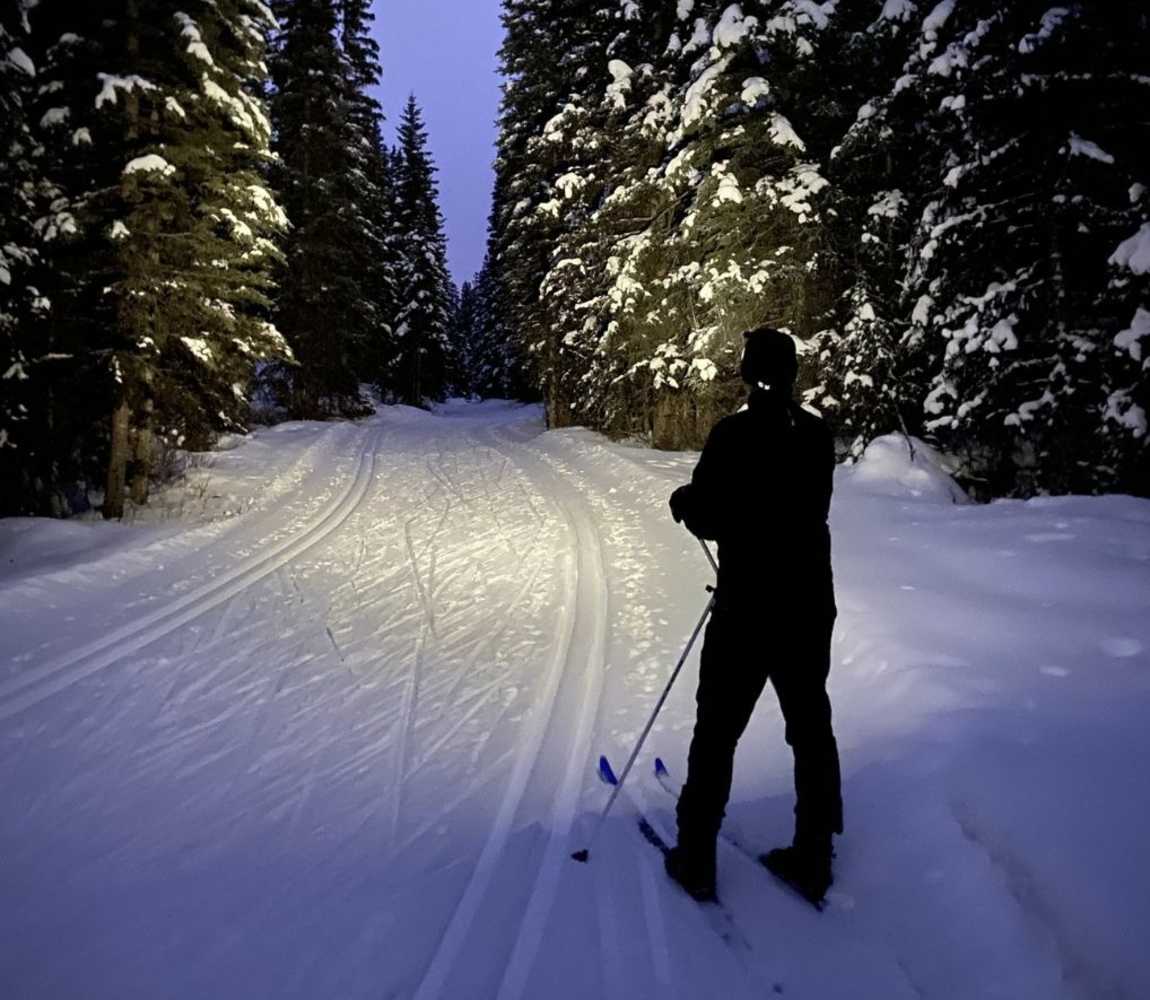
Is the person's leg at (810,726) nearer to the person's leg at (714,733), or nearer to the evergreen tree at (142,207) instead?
the person's leg at (714,733)

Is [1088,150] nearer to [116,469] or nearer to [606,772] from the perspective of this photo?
[606,772]

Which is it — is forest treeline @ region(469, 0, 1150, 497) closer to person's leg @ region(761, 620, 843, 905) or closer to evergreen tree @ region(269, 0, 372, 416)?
person's leg @ region(761, 620, 843, 905)

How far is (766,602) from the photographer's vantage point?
2.79m

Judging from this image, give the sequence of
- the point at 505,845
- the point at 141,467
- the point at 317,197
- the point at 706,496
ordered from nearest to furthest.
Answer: the point at 706,496, the point at 505,845, the point at 141,467, the point at 317,197

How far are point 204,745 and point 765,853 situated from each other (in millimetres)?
3424

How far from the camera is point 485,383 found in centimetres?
5297

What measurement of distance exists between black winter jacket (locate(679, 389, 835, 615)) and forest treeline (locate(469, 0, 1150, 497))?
592 centimetres

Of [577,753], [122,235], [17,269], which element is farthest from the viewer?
[122,235]

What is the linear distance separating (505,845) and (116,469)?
961 centimetres

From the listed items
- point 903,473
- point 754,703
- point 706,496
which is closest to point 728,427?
point 706,496

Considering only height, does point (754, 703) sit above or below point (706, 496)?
below

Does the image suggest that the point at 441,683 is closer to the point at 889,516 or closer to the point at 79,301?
the point at 889,516

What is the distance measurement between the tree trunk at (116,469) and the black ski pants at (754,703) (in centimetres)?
1023

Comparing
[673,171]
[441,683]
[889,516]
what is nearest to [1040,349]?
[889,516]
